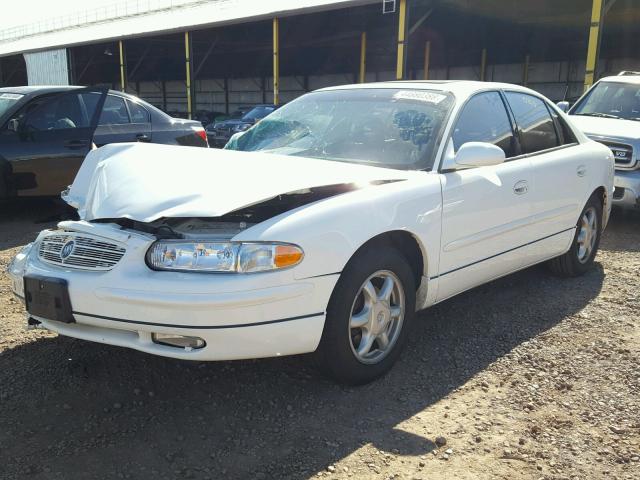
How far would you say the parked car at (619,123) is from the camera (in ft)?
22.6

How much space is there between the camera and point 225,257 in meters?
2.57

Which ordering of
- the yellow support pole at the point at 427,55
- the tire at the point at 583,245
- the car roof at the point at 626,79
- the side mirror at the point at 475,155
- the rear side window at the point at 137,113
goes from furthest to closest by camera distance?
the yellow support pole at the point at 427,55 → the car roof at the point at 626,79 → the rear side window at the point at 137,113 → the tire at the point at 583,245 → the side mirror at the point at 475,155

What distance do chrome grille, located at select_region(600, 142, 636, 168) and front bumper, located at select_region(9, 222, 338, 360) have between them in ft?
18.2

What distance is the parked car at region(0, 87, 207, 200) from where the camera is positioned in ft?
20.6

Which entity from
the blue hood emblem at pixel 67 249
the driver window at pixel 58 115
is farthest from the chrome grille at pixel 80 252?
the driver window at pixel 58 115

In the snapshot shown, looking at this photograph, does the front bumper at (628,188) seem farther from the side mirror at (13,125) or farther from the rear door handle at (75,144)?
the side mirror at (13,125)

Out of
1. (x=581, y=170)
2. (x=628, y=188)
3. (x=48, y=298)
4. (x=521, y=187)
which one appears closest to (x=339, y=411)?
(x=48, y=298)

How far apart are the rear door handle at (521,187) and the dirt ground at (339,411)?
86cm

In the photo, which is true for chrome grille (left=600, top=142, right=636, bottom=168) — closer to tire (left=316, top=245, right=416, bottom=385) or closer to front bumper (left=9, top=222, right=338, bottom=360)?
tire (left=316, top=245, right=416, bottom=385)

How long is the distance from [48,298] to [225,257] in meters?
0.88

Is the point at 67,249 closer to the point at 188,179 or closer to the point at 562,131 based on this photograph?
the point at 188,179

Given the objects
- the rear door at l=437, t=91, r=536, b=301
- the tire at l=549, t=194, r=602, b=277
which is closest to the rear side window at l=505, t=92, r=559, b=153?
the rear door at l=437, t=91, r=536, b=301

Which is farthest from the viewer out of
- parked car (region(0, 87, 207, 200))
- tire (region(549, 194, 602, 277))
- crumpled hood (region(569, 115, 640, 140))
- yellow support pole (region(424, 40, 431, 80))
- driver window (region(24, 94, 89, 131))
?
yellow support pole (region(424, 40, 431, 80))

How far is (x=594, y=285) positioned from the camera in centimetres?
483
